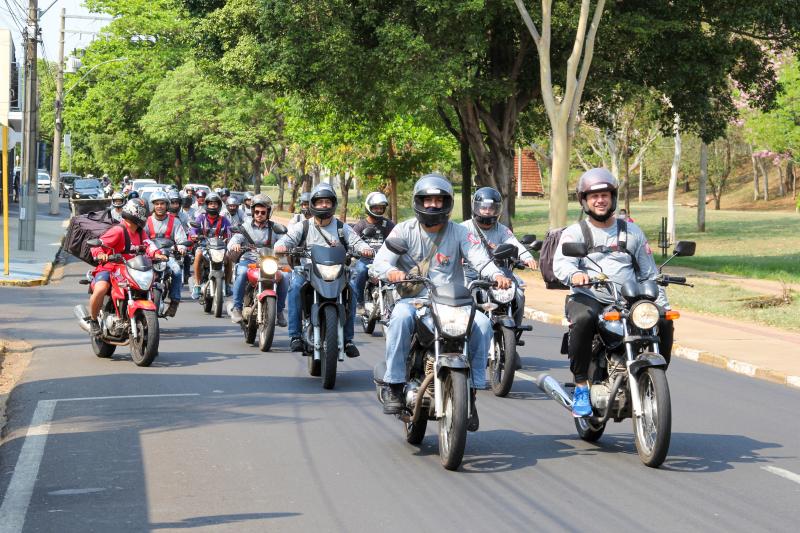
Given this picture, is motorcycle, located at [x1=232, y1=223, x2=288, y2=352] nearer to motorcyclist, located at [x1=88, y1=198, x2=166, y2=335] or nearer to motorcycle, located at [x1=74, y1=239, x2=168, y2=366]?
motorcyclist, located at [x1=88, y1=198, x2=166, y2=335]

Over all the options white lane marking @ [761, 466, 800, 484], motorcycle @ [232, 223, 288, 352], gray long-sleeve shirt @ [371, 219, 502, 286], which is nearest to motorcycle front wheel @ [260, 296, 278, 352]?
motorcycle @ [232, 223, 288, 352]

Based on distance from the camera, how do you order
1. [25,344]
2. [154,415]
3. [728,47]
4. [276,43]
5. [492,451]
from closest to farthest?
[492,451]
[154,415]
[25,344]
[276,43]
[728,47]

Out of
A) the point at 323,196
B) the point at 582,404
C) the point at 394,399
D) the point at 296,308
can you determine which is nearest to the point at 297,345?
the point at 296,308

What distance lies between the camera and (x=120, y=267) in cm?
1316

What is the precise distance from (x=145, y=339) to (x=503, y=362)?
3931 mm

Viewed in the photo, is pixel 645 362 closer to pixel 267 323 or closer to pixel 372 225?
pixel 267 323

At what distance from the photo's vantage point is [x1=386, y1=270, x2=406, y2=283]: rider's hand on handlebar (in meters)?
8.12

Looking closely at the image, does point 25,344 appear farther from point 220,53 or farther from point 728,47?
point 728,47

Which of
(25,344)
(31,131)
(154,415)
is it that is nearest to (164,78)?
(31,131)

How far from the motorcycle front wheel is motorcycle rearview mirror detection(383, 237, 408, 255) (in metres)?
5.54

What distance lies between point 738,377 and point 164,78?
64050 mm

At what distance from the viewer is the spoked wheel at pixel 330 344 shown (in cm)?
1120

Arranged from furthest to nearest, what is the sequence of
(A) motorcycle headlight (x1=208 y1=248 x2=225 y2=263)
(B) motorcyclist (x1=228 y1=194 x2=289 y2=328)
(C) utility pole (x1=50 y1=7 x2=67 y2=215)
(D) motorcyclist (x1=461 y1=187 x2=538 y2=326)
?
(C) utility pole (x1=50 y1=7 x2=67 y2=215), (A) motorcycle headlight (x1=208 y1=248 x2=225 y2=263), (B) motorcyclist (x1=228 y1=194 x2=289 y2=328), (D) motorcyclist (x1=461 y1=187 x2=538 y2=326)

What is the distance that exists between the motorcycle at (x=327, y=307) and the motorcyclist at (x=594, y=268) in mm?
3154
